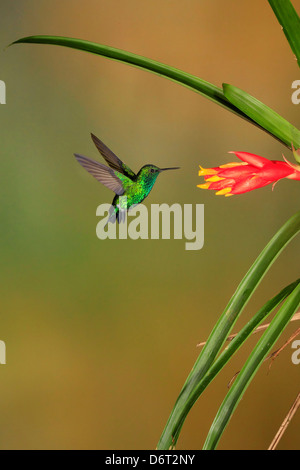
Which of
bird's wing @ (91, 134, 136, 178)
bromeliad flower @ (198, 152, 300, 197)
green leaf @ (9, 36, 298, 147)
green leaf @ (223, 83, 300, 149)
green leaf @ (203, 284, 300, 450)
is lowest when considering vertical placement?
green leaf @ (203, 284, 300, 450)

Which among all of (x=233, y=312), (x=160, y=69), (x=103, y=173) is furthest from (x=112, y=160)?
(x=233, y=312)

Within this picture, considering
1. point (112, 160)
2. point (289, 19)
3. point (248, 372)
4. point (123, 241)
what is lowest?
point (248, 372)

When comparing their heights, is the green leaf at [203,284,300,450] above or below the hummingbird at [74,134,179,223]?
below

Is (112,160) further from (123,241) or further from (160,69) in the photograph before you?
(123,241)

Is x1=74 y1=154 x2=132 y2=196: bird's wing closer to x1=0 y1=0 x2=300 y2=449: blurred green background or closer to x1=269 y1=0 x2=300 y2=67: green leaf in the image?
x1=269 y1=0 x2=300 y2=67: green leaf

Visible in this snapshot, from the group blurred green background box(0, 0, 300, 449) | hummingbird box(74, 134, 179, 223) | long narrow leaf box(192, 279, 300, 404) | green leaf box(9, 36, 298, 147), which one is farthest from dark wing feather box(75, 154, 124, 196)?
blurred green background box(0, 0, 300, 449)
